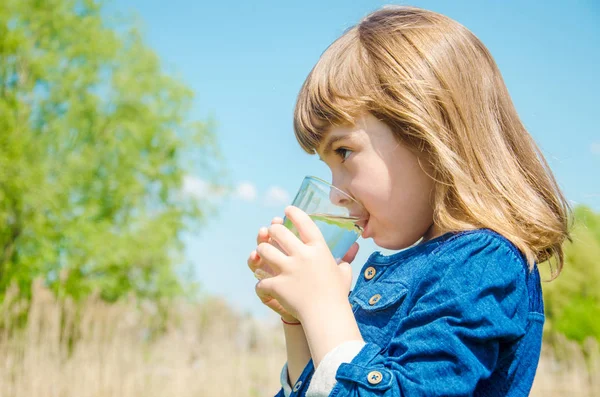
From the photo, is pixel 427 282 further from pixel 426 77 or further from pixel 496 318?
pixel 426 77

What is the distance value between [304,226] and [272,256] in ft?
0.29

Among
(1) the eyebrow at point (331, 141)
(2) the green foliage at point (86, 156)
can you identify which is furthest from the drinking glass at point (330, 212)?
(2) the green foliage at point (86, 156)

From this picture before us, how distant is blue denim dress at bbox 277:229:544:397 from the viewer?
997 millimetres

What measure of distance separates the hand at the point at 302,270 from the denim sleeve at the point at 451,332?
5.4 inches

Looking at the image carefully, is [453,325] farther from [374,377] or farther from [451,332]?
[374,377]

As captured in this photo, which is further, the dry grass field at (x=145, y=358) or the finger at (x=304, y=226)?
the dry grass field at (x=145, y=358)

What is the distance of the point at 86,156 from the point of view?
1146 cm

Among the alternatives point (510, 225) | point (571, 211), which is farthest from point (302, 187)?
point (571, 211)

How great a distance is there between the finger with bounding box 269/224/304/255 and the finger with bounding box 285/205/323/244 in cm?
2

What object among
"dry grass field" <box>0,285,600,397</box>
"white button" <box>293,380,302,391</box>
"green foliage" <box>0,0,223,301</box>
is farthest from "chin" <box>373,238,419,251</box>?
"green foliage" <box>0,0,223,301</box>

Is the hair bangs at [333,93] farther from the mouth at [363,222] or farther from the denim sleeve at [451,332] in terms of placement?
the denim sleeve at [451,332]

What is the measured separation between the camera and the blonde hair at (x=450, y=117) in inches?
50.1

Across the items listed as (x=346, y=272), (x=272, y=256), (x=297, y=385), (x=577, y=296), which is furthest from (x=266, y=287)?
(x=577, y=296)

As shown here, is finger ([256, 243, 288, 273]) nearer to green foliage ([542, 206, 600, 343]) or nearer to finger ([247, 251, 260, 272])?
finger ([247, 251, 260, 272])
